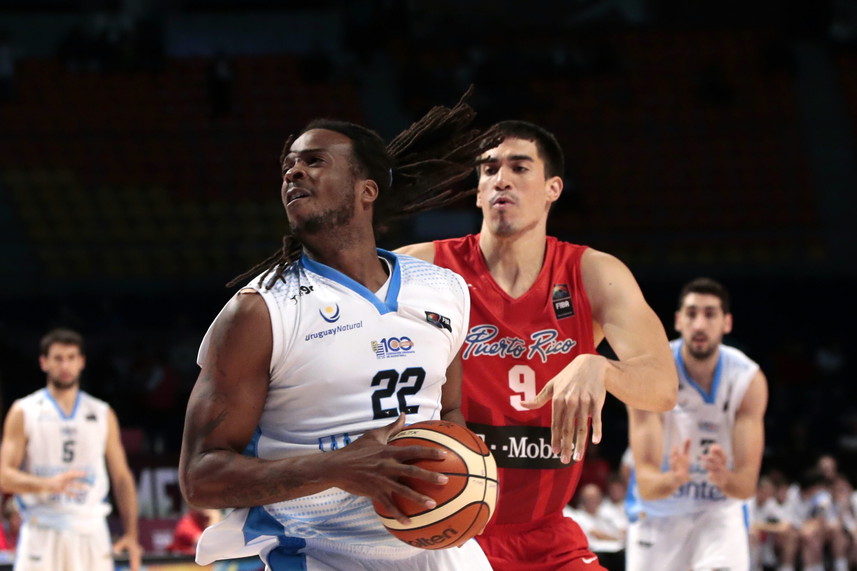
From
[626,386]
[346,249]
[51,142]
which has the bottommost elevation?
[626,386]

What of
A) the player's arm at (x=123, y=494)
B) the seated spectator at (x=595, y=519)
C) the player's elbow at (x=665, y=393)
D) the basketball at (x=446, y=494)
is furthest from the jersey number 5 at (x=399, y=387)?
the seated spectator at (x=595, y=519)

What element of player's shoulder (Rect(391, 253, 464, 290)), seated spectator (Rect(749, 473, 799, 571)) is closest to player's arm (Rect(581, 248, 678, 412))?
player's shoulder (Rect(391, 253, 464, 290))

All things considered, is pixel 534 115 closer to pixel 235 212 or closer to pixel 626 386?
pixel 235 212

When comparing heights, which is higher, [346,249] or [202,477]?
[346,249]

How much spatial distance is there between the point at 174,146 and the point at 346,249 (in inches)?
572

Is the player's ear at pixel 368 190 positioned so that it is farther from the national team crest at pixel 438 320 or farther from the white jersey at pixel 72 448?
the white jersey at pixel 72 448

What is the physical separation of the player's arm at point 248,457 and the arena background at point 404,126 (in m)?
9.91

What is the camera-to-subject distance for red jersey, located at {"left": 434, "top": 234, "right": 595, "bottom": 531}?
14.5 ft

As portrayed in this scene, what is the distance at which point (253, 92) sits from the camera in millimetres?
18688

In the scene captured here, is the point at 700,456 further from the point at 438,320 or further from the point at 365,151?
the point at 365,151

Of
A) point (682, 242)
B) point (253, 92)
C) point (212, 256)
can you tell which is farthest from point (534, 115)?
point (212, 256)

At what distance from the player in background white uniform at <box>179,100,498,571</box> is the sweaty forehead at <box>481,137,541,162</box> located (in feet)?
4.22

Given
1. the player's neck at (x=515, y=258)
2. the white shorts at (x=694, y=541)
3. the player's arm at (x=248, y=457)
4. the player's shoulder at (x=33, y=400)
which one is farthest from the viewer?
the player's shoulder at (x=33, y=400)

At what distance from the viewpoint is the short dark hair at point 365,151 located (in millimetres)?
3385
